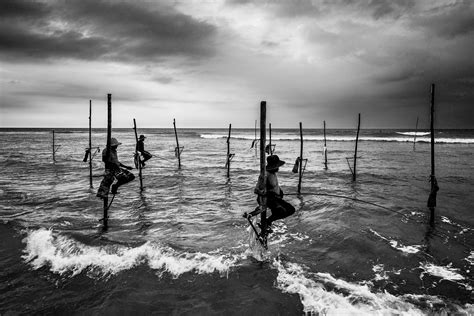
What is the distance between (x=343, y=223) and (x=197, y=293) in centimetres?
641

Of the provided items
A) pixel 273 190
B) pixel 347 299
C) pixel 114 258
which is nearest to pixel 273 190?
pixel 273 190

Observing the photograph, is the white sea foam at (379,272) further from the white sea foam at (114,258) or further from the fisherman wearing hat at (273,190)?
the white sea foam at (114,258)

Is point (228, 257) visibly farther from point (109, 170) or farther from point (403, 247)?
point (403, 247)

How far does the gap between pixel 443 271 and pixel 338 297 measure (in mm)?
3168

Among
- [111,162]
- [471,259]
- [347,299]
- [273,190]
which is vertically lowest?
[347,299]

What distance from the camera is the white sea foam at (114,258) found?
6695mm

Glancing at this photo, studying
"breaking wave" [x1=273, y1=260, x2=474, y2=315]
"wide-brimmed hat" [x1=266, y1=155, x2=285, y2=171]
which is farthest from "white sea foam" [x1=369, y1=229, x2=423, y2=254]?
"wide-brimmed hat" [x1=266, y1=155, x2=285, y2=171]

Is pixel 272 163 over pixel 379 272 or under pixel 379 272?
over

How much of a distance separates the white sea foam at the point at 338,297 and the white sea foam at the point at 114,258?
166 cm

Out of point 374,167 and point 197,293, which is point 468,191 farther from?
point 197,293

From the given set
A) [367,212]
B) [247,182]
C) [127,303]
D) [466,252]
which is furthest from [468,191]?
[127,303]

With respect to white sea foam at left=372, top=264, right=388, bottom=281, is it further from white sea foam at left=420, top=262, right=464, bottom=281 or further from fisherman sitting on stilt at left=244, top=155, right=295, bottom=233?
fisherman sitting on stilt at left=244, top=155, right=295, bottom=233

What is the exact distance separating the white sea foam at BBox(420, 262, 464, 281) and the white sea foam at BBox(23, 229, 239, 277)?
4758mm

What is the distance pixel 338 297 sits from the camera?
5.64 meters
